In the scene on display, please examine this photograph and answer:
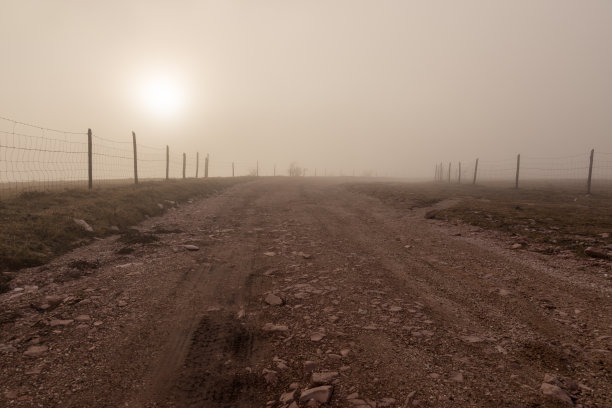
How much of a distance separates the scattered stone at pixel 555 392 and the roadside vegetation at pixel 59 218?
8035 mm

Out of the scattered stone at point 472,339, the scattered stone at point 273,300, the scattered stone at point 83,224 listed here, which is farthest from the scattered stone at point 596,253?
the scattered stone at point 83,224

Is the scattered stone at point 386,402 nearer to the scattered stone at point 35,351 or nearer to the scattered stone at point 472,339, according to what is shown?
the scattered stone at point 472,339

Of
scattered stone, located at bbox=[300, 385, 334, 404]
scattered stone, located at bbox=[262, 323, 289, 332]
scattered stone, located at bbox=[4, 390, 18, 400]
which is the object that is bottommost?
scattered stone, located at bbox=[4, 390, 18, 400]

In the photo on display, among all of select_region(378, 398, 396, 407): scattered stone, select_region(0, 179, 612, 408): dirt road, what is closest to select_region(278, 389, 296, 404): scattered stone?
select_region(0, 179, 612, 408): dirt road

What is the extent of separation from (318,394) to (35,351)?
346 cm

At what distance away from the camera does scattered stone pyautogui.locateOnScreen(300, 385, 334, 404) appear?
3.21 m

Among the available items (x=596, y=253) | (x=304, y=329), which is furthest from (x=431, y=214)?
(x=304, y=329)

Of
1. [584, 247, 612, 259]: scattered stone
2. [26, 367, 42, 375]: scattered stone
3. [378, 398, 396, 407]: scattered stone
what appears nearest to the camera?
[378, 398, 396, 407]: scattered stone

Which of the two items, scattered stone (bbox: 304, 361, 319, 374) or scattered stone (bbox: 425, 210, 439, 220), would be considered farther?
scattered stone (bbox: 425, 210, 439, 220)

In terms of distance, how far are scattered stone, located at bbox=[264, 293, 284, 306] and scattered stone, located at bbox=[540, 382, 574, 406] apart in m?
3.44

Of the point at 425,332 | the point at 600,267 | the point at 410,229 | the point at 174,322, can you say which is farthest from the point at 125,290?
the point at 600,267

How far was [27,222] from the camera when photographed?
351 inches

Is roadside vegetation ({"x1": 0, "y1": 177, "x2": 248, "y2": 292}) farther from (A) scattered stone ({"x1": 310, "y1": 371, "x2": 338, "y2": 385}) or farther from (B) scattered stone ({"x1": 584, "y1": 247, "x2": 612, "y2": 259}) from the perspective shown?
(B) scattered stone ({"x1": 584, "y1": 247, "x2": 612, "y2": 259})

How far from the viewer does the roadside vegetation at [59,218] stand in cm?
725
